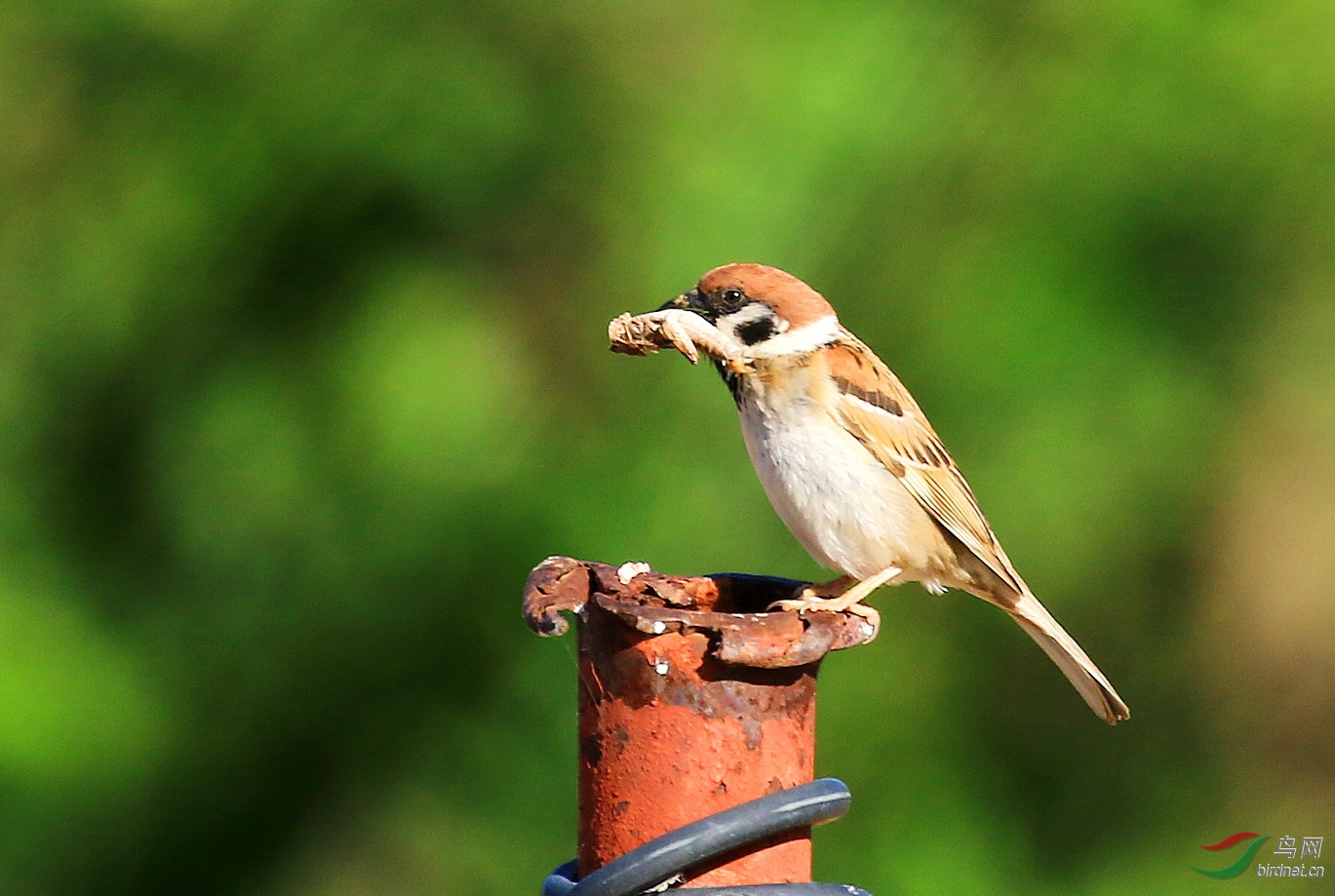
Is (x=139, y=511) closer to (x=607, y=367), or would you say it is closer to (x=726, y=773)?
(x=607, y=367)

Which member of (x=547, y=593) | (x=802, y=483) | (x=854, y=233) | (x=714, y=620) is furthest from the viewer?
(x=854, y=233)

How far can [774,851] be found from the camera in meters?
Answer: 1.74

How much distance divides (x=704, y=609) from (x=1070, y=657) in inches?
62.5

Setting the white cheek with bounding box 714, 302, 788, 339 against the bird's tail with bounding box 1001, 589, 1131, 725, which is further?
the bird's tail with bounding box 1001, 589, 1131, 725

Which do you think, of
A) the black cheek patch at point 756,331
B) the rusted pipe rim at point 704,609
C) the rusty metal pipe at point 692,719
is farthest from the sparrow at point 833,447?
A: the rusty metal pipe at point 692,719

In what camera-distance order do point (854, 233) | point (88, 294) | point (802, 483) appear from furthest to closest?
point (88, 294)
point (854, 233)
point (802, 483)

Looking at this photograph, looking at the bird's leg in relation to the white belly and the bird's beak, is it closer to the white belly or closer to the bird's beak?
the white belly

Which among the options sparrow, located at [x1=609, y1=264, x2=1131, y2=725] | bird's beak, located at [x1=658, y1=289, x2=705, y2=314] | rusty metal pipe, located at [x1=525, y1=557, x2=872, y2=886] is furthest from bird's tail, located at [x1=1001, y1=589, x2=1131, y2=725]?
rusty metal pipe, located at [x1=525, y1=557, x2=872, y2=886]

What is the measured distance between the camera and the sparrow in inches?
120

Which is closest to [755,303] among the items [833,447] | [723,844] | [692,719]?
[833,447]

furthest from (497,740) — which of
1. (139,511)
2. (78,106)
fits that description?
(78,106)

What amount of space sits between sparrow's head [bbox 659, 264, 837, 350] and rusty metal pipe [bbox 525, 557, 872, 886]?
1320mm

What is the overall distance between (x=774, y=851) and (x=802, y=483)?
4.60 feet

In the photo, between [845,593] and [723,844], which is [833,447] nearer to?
[845,593]
